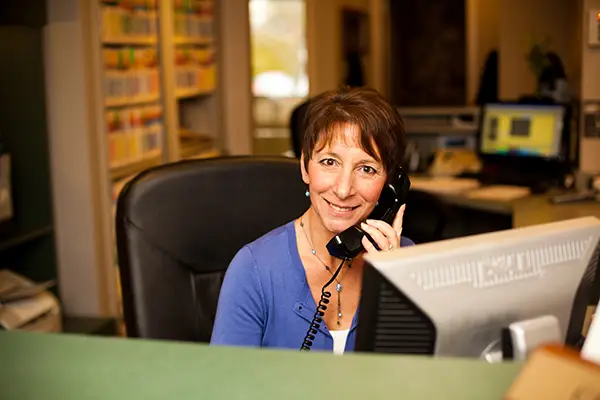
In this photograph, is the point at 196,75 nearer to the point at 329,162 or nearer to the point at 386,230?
the point at 329,162

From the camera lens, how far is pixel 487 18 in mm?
9875

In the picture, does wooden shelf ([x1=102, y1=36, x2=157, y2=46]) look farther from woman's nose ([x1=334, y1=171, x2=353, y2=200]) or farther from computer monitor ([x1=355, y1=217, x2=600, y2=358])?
computer monitor ([x1=355, y1=217, x2=600, y2=358])

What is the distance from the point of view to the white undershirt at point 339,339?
6.16 feet

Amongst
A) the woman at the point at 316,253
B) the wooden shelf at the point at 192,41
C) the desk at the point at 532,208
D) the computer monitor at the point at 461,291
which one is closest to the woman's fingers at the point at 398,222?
the woman at the point at 316,253

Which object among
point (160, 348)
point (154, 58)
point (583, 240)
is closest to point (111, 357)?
point (160, 348)

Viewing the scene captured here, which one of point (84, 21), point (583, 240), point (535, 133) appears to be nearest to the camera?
point (583, 240)

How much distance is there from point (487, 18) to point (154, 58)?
536 cm

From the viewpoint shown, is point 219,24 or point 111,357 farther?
point 219,24

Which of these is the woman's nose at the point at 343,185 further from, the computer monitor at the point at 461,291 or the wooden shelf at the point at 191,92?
the wooden shelf at the point at 191,92

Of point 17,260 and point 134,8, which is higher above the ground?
point 134,8

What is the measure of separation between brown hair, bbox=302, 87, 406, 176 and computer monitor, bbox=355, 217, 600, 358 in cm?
66

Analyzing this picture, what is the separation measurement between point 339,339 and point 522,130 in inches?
130

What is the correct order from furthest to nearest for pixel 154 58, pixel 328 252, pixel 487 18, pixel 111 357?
pixel 487 18, pixel 154 58, pixel 328 252, pixel 111 357

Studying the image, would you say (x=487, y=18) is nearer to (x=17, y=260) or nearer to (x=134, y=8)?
(x=134, y=8)
